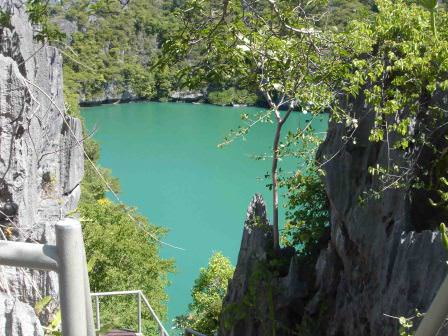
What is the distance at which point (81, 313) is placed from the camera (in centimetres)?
68

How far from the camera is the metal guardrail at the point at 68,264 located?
0.66 metres

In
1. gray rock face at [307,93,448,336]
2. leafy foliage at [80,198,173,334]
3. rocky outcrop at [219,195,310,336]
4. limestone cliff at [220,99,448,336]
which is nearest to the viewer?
gray rock face at [307,93,448,336]

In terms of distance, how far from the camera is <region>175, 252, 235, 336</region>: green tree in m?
9.64

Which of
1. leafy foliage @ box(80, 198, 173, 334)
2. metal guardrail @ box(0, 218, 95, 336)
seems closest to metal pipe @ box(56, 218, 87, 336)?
metal guardrail @ box(0, 218, 95, 336)

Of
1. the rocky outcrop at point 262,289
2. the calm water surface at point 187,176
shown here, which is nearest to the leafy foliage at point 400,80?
the rocky outcrop at point 262,289

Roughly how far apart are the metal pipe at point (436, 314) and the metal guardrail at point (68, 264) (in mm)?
368

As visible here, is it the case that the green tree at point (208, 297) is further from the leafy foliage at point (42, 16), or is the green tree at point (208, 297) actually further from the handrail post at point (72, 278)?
the handrail post at point (72, 278)

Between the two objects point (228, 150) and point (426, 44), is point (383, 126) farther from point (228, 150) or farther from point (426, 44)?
point (228, 150)

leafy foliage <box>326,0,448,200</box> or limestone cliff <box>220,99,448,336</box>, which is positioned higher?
leafy foliage <box>326,0,448,200</box>

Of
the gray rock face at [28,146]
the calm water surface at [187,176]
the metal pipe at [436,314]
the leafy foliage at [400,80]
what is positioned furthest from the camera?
the calm water surface at [187,176]

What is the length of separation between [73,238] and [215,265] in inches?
408

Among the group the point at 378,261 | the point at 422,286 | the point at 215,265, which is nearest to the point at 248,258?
the point at 378,261

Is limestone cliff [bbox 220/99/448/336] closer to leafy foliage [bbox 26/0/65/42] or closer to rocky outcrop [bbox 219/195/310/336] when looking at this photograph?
rocky outcrop [bbox 219/195/310/336]

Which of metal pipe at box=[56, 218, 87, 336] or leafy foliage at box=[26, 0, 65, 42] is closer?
metal pipe at box=[56, 218, 87, 336]
